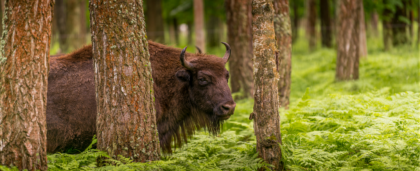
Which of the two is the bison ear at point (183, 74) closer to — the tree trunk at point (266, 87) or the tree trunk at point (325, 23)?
the tree trunk at point (266, 87)

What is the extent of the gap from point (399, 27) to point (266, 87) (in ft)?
40.4

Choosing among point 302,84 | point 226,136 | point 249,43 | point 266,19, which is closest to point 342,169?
point 266,19

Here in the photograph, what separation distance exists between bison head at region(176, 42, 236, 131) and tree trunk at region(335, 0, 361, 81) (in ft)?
16.0

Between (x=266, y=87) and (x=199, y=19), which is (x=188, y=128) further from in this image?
(x=199, y=19)

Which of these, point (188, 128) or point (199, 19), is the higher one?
point (199, 19)

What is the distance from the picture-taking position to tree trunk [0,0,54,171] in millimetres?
3230

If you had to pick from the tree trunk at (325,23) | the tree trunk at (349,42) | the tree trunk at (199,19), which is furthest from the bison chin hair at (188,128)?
the tree trunk at (325,23)

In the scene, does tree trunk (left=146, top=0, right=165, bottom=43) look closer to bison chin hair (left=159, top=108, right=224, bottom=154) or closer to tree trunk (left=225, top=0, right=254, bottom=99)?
tree trunk (left=225, top=0, right=254, bottom=99)

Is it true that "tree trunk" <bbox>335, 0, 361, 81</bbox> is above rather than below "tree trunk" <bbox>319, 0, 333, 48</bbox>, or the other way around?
below

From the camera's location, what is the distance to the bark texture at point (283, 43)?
660 cm

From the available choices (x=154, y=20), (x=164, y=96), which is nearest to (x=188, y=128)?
(x=164, y=96)

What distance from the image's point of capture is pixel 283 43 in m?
6.74

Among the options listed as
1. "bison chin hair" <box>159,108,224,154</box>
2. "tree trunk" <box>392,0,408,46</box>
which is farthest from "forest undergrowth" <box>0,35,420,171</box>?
"tree trunk" <box>392,0,408,46</box>

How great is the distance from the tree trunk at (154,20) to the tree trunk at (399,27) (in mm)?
10474
